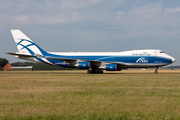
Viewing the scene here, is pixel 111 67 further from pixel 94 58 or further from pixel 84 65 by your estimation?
pixel 84 65

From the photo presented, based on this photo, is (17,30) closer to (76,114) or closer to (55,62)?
(55,62)

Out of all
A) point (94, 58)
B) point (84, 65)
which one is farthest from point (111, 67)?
point (84, 65)

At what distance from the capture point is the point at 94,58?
1512 inches

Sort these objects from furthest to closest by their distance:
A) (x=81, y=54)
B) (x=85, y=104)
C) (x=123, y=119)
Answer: (x=81, y=54) < (x=85, y=104) < (x=123, y=119)

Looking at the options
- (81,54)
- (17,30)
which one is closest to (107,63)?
(81,54)

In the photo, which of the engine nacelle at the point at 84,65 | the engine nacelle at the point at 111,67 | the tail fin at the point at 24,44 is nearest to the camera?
the engine nacelle at the point at 111,67

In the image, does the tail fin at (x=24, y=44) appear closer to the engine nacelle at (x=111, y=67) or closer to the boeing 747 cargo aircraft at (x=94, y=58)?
the boeing 747 cargo aircraft at (x=94, y=58)

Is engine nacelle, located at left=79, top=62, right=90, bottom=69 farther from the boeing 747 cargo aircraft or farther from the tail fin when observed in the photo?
the tail fin

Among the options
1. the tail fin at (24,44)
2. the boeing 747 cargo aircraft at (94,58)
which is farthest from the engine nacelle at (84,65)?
the tail fin at (24,44)

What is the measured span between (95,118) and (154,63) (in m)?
32.1

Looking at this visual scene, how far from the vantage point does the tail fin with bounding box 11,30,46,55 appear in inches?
1585

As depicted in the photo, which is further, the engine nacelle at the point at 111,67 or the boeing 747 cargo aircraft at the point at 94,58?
the boeing 747 cargo aircraft at the point at 94,58

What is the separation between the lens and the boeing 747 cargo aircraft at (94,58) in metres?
36.3

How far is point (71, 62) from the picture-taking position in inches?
1512
